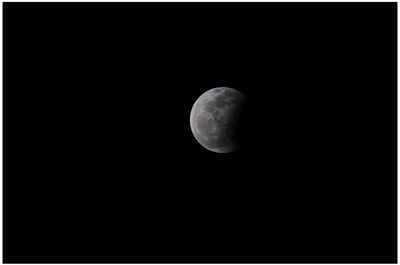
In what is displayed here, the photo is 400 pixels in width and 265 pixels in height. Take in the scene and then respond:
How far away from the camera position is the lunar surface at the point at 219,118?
522 centimetres

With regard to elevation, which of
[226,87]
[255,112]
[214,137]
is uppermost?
[226,87]

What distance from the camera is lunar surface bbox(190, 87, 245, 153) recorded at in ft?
17.1

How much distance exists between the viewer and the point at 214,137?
17.4 feet

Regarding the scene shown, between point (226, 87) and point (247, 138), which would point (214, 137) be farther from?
point (226, 87)

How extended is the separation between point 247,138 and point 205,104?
2.46ft

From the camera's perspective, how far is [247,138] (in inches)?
211

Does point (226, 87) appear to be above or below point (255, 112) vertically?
above

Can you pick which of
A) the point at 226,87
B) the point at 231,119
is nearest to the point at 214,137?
the point at 231,119

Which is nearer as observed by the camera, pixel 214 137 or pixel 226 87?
pixel 214 137

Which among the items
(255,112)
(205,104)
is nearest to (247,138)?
(255,112)

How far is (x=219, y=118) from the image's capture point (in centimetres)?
521

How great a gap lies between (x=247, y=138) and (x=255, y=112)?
38 cm

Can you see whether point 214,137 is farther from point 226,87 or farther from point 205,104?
point 226,87

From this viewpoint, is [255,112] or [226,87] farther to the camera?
[226,87]
